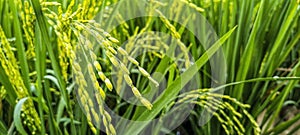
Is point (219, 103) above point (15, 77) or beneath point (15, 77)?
beneath

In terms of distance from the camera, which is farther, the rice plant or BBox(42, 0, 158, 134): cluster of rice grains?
the rice plant

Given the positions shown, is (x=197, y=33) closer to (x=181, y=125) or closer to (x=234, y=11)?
(x=234, y=11)

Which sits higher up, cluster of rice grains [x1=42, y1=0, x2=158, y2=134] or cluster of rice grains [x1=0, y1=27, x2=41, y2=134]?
cluster of rice grains [x1=42, y1=0, x2=158, y2=134]

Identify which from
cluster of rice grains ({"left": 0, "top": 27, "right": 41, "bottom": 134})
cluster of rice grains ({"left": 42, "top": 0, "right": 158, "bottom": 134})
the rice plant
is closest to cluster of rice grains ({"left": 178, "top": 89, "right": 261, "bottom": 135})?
the rice plant

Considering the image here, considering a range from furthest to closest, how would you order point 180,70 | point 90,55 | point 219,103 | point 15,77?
point 180,70 → point 219,103 → point 15,77 → point 90,55

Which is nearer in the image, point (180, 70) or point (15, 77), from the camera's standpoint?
point (15, 77)

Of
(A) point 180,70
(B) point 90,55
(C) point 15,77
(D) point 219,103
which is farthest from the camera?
(A) point 180,70

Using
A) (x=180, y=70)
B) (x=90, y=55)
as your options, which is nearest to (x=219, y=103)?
(x=180, y=70)

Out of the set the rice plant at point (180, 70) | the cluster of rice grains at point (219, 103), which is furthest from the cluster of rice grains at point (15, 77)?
the cluster of rice grains at point (219, 103)

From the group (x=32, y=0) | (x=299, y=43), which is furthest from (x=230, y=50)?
(x=32, y=0)

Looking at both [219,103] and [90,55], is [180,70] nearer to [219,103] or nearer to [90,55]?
[219,103]

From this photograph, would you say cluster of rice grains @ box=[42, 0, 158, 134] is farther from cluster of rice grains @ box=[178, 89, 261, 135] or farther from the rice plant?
cluster of rice grains @ box=[178, 89, 261, 135]
